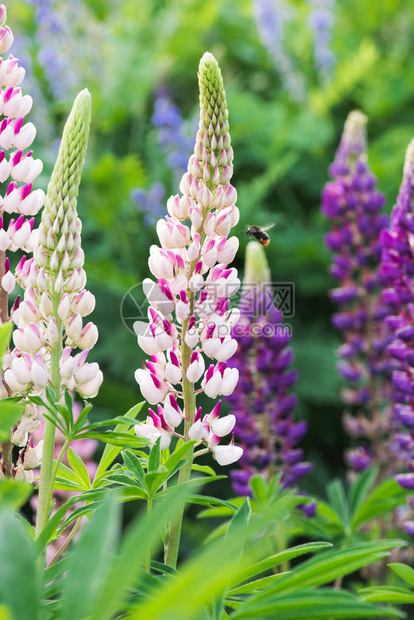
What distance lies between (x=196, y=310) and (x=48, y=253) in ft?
0.90

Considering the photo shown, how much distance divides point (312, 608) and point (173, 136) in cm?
310

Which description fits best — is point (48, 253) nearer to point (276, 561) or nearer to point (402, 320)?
point (276, 561)

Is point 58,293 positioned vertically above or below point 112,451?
above

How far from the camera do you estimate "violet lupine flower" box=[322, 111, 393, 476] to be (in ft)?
8.26

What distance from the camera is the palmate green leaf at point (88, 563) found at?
656mm

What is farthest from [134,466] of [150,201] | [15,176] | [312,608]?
[150,201]

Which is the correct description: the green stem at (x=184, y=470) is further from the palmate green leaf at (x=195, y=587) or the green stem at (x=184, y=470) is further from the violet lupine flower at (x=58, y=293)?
the palmate green leaf at (x=195, y=587)

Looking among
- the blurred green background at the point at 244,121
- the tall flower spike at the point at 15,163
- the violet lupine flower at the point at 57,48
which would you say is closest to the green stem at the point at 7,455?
the tall flower spike at the point at 15,163

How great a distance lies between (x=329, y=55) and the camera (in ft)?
15.0

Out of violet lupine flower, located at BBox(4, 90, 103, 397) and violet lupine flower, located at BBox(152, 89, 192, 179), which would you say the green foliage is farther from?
violet lupine flower, located at BBox(152, 89, 192, 179)

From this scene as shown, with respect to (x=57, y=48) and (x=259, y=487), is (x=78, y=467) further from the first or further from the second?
(x=57, y=48)

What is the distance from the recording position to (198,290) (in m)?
1.21

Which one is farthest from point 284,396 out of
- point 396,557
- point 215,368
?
point 215,368

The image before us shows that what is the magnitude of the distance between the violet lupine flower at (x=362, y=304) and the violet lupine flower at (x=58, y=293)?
156 centimetres
